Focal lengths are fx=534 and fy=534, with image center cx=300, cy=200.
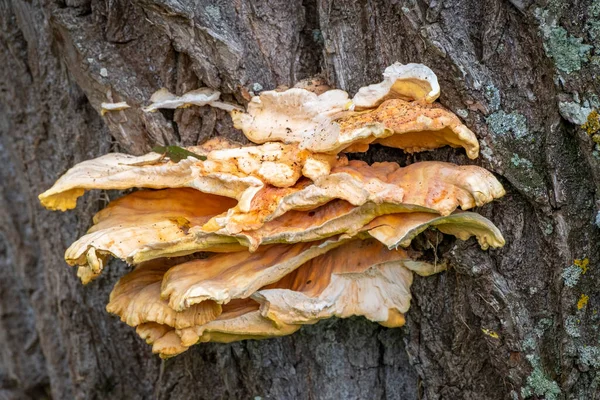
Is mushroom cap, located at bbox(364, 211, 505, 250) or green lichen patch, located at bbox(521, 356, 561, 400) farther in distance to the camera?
green lichen patch, located at bbox(521, 356, 561, 400)

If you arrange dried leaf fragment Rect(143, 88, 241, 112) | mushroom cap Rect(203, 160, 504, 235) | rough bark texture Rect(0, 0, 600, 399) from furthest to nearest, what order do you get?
dried leaf fragment Rect(143, 88, 241, 112)
rough bark texture Rect(0, 0, 600, 399)
mushroom cap Rect(203, 160, 504, 235)

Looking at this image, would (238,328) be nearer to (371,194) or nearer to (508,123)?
(371,194)

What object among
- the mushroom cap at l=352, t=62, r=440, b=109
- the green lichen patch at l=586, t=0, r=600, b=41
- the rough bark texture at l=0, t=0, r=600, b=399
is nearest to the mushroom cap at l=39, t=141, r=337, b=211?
the mushroom cap at l=352, t=62, r=440, b=109

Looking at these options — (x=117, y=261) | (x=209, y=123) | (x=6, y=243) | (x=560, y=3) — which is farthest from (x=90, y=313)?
(x=560, y=3)

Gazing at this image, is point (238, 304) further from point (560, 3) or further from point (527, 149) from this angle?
point (560, 3)

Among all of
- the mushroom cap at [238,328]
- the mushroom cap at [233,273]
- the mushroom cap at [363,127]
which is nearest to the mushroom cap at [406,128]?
the mushroom cap at [363,127]

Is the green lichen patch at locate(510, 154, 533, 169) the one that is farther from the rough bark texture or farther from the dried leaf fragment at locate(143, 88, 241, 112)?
the dried leaf fragment at locate(143, 88, 241, 112)

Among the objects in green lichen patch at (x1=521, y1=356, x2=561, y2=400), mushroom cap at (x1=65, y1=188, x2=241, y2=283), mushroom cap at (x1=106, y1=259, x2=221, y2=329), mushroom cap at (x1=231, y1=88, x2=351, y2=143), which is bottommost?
green lichen patch at (x1=521, y1=356, x2=561, y2=400)

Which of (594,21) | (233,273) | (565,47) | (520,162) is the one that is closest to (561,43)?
(565,47)
